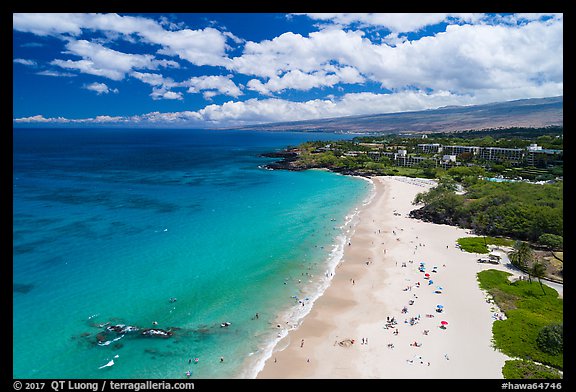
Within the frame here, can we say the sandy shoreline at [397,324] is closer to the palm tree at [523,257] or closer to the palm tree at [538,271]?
the palm tree at [523,257]

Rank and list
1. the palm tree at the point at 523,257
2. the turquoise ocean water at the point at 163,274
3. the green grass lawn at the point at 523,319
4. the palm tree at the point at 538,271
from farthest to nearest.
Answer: the palm tree at the point at 523,257 → the palm tree at the point at 538,271 → the turquoise ocean water at the point at 163,274 → the green grass lawn at the point at 523,319

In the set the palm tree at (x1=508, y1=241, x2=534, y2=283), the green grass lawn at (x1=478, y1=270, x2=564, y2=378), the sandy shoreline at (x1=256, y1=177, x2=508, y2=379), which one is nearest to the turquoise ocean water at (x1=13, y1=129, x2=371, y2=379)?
the sandy shoreline at (x1=256, y1=177, x2=508, y2=379)

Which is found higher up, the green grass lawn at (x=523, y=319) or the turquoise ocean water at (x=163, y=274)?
the turquoise ocean water at (x=163, y=274)

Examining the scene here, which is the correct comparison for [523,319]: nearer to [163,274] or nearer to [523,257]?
[523,257]

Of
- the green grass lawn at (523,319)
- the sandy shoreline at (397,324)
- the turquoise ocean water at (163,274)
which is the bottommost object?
the sandy shoreline at (397,324)

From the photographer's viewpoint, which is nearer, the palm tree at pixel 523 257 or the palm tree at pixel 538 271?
the palm tree at pixel 538 271

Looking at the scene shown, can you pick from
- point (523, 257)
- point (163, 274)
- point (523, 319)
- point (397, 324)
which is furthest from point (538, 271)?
point (163, 274)

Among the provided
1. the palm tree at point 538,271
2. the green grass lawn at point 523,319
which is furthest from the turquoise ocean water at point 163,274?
the palm tree at point 538,271
